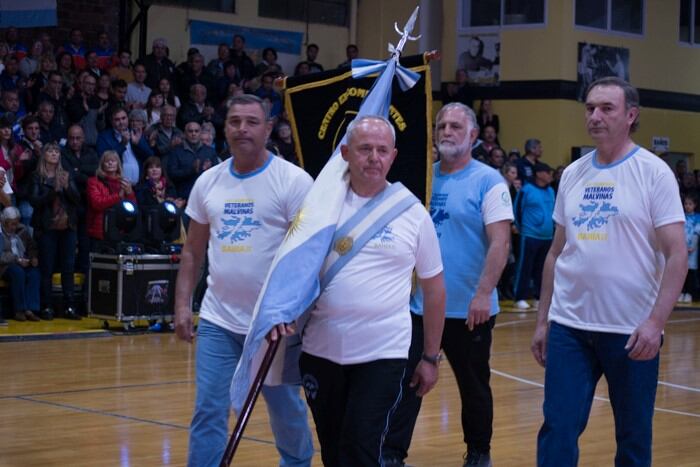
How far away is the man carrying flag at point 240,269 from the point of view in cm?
592

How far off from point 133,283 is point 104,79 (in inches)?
149

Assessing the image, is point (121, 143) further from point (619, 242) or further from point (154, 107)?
point (619, 242)

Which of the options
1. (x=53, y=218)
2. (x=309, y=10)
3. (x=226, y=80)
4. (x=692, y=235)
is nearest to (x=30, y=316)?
(x=53, y=218)

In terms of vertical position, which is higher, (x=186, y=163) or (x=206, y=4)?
(x=206, y=4)

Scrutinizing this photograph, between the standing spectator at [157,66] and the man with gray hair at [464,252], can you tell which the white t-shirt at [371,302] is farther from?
the standing spectator at [157,66]

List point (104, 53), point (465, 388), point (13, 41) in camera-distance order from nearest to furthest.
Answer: point (465, 388), point (13, 41), point (104, 53)

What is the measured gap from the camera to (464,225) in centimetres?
711

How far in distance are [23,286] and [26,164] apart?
1.36m

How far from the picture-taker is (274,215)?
19.7 feet

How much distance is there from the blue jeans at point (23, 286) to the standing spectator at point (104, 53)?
4492 mm

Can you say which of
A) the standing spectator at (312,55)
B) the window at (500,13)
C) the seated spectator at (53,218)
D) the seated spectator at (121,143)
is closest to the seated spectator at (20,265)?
the seated spectator at (53,218)

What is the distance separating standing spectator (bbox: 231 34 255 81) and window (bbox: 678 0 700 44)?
9.35 meters

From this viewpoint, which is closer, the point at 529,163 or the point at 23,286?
the point at 23,286

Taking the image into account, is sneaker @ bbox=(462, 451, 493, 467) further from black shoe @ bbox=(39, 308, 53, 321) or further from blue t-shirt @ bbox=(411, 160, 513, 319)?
black shoe @ bbox=(39, 308, 53, 321)
